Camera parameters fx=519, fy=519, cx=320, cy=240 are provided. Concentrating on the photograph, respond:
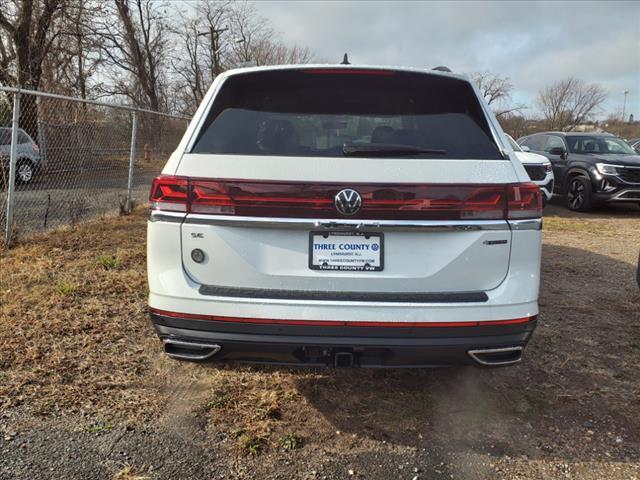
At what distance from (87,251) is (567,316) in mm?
5283

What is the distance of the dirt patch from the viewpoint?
248cm

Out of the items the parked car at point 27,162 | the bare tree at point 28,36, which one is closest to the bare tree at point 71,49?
the bare tree at point 28,36

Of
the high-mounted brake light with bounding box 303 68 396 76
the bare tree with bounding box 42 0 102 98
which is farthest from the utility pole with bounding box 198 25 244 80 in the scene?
the high-mounted brake light with bounding box 303 68 396 76

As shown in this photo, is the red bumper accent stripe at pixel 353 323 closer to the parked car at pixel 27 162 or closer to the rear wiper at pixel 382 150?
the rear wiper at pixel 382 150

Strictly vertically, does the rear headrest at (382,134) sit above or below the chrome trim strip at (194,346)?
above

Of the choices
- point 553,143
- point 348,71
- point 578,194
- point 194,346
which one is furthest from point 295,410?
point 553,143

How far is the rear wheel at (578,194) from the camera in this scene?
35.6 feet

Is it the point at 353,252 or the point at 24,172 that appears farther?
the point at 24,172

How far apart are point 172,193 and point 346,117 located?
94cm

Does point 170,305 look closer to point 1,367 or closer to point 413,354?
point 413,354

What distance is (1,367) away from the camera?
333cm

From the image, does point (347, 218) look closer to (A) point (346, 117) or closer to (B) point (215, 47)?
(A) point (346, 117)

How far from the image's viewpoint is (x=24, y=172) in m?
8.75

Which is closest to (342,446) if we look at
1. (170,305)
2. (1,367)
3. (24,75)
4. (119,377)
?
(170,305)
